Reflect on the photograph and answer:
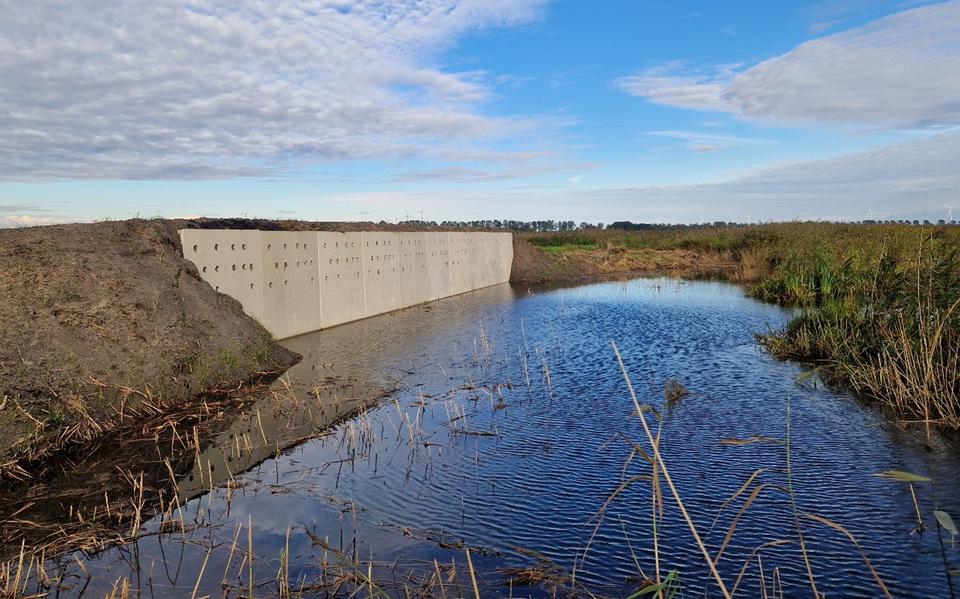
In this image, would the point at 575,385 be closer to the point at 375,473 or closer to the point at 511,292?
the point at 375,473

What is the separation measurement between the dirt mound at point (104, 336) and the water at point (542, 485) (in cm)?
103

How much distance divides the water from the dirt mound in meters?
1.03

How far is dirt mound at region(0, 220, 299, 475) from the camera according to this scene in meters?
7.23

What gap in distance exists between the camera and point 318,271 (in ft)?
51.2

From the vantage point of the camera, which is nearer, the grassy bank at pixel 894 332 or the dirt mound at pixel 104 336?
the dirt mound at pixel 104 336

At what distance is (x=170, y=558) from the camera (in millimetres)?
4812

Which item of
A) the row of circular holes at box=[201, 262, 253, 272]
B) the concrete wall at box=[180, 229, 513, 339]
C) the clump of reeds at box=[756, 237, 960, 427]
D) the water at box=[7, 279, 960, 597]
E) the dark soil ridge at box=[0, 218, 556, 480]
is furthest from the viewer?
the concrete wall at box=[180, 229, 513, 339]

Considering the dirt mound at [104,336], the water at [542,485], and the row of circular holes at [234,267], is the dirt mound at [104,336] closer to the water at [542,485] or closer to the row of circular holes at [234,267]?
the row of circular holes at [234,267]

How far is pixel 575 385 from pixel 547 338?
427cm

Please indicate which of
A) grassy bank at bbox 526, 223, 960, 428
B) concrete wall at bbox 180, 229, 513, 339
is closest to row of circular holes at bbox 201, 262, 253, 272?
concrete wall at bbox 180, 229, 513, 339

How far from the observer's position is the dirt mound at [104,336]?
7.23m

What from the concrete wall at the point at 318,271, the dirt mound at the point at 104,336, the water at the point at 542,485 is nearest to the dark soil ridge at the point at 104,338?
the dirt mound at the point at 104,336

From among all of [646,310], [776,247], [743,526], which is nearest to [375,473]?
[743,526]

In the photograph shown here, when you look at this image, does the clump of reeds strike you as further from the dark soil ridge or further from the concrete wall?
the concrete wall
